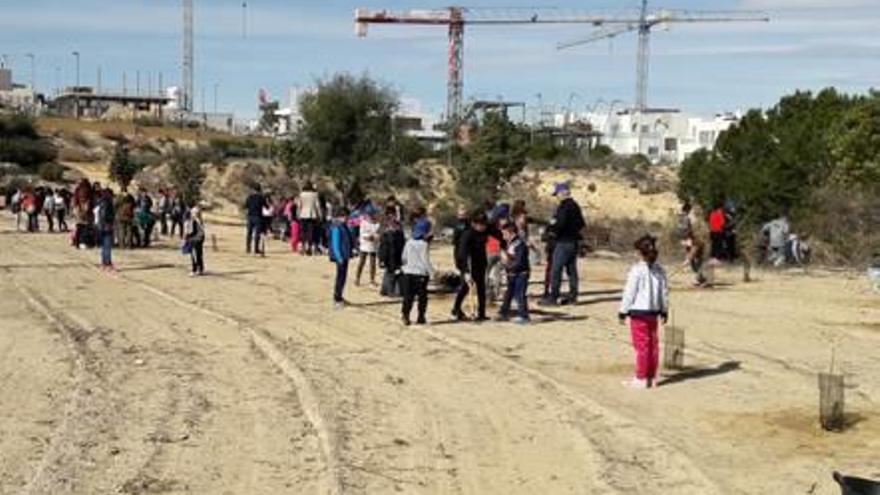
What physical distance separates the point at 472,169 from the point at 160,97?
122872 millimetres

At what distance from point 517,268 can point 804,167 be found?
24.5 meters

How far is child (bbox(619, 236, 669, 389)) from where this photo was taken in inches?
472

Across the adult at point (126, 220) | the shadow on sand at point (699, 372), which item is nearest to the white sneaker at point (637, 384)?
the shadow on sand at point (699, 372)

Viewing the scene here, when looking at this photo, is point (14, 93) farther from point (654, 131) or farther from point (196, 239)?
point (196, 239)

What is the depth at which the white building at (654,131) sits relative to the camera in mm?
148625

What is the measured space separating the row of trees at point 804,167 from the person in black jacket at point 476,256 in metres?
16.6

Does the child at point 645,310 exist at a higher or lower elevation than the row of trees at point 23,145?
lower

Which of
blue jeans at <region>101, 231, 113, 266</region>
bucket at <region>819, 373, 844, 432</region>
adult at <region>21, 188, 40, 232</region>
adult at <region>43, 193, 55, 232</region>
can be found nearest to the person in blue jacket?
blue jeans at <region>101, 231, 113, 266</region>

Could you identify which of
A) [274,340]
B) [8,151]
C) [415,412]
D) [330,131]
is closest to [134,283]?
[274,340]

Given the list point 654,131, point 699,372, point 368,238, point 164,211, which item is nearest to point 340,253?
point 368,238

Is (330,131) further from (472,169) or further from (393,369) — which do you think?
(393,369)

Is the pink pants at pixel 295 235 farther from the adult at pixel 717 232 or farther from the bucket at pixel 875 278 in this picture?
the bucket at pixel 875 278

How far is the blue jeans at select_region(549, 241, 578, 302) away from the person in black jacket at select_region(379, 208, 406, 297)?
218 cm

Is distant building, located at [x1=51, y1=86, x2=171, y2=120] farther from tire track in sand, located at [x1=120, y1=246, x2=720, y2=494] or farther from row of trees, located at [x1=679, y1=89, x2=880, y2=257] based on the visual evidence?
tire track in sand, located at [x1=120, y1=246, x2=720, y2=494]
